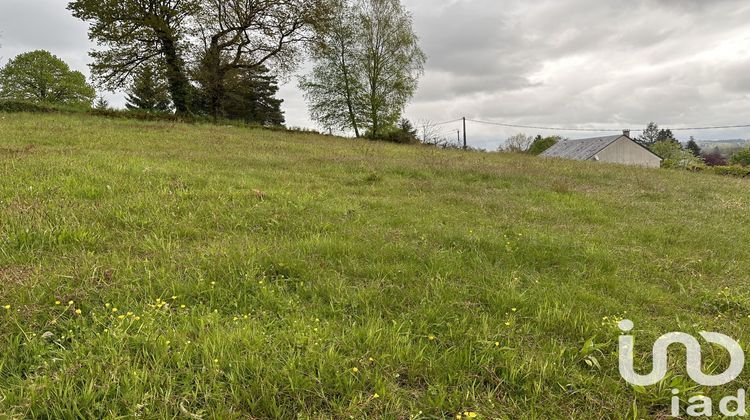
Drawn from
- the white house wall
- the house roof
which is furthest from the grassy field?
the white house wall

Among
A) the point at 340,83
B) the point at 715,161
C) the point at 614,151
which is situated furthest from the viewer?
the point at 715,161

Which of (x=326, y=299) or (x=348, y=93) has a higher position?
(x=348, y=93)

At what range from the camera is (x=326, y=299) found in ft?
11.0

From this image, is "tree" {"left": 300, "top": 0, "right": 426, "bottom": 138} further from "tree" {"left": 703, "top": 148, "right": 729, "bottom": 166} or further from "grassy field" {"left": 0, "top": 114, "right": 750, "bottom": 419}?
"tree" {"left": 703, "top": 148, "right": 729, "bottom": 166}

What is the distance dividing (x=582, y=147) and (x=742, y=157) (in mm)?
41973

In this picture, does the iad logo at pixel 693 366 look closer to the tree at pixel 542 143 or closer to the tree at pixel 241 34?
the tree at pixel 241 34

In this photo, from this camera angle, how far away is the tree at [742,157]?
67463 mm

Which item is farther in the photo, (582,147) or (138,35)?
(582,147)

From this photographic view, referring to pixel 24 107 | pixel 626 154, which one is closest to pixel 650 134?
pixel 626 154

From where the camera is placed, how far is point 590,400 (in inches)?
89.9

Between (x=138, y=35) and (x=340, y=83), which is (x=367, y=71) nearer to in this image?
(x=340, y=83)

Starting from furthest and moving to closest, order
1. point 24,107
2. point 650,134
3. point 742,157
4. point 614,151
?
point 650,134 < point 742,157 < point 614,151 < point 24,107

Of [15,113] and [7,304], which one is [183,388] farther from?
[15,113]

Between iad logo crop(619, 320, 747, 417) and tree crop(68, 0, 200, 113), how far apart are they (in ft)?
80.1
